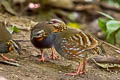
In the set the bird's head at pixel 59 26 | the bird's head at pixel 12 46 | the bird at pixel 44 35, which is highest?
the bird's head at pixel 59 26

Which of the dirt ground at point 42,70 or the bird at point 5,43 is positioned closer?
the dirt ground at point 42,70

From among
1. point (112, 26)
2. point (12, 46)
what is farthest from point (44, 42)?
point (112, 26)

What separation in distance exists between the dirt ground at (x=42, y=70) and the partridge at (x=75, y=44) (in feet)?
0.86

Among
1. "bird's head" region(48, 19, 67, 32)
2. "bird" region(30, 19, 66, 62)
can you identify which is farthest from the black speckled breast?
"bird's head" region(48, 19, 67, 32)

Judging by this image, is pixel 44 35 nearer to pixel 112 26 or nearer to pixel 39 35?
pixel 39 35

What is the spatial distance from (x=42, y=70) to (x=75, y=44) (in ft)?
1.94

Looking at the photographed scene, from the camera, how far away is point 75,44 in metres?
5.05

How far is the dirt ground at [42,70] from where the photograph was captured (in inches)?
192

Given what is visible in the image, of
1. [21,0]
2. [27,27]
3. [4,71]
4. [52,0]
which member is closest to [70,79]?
[4,71]

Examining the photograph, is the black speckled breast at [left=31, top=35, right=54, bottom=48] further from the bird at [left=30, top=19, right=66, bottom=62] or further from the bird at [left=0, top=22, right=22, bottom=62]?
the bird at [left=0, top=22, right=22, bottom=62]

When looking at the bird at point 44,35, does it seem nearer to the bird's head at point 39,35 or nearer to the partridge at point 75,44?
the bird's head at point 39,35

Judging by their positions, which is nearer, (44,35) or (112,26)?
(44,35)

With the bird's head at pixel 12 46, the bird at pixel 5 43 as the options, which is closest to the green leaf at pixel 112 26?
the bird's head at pixel 12 46

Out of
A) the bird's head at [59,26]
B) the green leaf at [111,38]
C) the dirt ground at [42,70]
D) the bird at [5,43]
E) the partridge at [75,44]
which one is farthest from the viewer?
the green leaf at [111,38]
